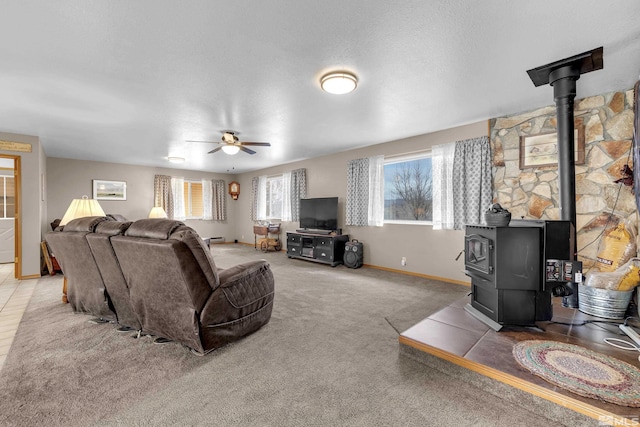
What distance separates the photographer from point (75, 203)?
3.43m

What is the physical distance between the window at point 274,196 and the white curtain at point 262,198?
87 mm

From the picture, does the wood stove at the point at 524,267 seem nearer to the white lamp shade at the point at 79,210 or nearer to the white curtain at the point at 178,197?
the white lamp shade at the point at 79,210

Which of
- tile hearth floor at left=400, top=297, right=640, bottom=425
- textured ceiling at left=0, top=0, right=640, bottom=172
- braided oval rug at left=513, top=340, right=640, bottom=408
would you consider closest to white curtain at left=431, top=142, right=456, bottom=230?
Result: textured ceiling at left=0, top=0, right=640, bottom=172

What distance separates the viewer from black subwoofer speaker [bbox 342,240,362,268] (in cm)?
526

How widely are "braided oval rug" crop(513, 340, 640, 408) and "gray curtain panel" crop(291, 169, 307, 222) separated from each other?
17.5ft

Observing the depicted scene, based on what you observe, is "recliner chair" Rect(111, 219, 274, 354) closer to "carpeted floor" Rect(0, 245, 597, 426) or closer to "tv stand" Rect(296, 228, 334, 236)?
"carpeted floor" Rect(0, 245, 597, 426)

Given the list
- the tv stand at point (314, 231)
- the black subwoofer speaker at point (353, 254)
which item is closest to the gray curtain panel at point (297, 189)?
the tv stand at point (314, 231)

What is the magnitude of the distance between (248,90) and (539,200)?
12.3 ft

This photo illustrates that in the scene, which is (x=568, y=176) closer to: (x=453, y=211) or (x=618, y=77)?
(x=618, y=77)

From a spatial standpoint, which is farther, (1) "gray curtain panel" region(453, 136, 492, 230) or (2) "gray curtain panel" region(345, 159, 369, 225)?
(2) "gray curtain panel" region(345, 159, 369, 225)

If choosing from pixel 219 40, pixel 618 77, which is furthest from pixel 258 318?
pixel 618 77

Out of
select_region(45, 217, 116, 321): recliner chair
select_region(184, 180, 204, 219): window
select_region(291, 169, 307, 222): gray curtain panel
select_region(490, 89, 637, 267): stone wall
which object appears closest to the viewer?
select_region(45, 217, 116, 321): recliner chair

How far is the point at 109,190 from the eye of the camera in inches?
272

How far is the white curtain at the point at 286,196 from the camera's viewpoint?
7113 millimetres
